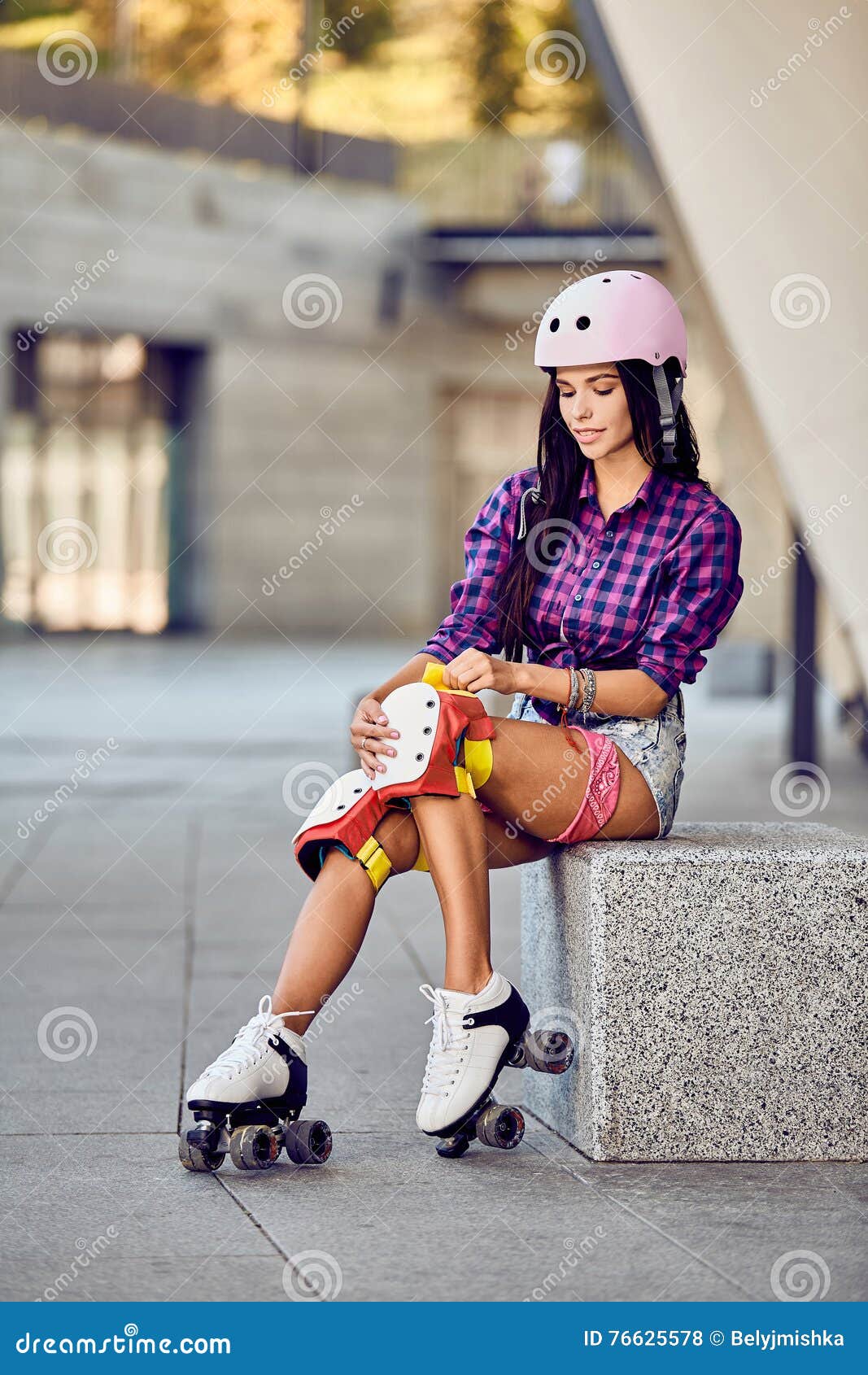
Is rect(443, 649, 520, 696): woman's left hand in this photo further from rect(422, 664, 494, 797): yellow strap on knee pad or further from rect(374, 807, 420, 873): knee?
rect(374, 807, 420, 873): knee

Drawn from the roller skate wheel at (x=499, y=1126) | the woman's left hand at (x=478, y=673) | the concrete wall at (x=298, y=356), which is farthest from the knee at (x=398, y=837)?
the concrete wall at (x=298, y=356)

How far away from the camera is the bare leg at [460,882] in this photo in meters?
3.38

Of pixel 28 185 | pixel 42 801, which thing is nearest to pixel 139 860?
pixel 42 801

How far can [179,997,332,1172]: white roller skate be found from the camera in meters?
3.30

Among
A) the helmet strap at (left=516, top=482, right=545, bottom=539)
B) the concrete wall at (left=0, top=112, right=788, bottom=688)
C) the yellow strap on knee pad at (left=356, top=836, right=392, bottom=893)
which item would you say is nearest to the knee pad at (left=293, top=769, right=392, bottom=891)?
the yellow strap on knee pad at (left=356, top=836, right=392, bottom=893)

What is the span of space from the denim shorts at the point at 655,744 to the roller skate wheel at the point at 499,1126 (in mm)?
681

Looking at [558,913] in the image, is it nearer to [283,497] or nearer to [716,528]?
[716,528]

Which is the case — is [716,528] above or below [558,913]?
above

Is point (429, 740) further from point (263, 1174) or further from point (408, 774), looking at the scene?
point (263, 1174)

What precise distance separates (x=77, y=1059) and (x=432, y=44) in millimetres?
27942

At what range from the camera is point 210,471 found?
77.5 feet

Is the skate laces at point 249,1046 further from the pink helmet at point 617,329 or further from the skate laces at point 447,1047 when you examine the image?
the pink helmet at point 617,329

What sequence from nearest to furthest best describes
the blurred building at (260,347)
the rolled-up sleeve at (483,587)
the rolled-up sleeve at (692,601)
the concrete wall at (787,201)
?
the rolled-up sleeve at (692,601) → the rolled-up sleeve at (483,587) → the concrete wall at (787,201) → the blurred building at (260,347)

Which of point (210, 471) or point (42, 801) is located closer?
point (42, 801)
